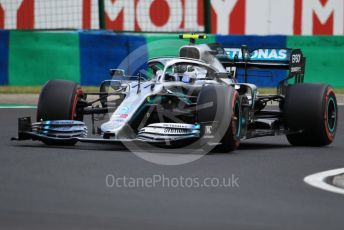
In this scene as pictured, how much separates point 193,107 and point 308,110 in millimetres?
1564

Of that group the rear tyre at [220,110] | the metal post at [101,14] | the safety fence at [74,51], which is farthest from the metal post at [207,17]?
the rear tyre at [220,110]

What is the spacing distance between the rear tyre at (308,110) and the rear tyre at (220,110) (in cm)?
137

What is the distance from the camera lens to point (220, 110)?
11.8 m

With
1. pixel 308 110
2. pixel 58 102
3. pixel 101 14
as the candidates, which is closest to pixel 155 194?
pixel 58 102

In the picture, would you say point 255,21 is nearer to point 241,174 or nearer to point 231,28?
point 231,28

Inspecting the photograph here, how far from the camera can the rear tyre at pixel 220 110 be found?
466 inches

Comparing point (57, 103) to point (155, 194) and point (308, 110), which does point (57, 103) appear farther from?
point (155, 194)

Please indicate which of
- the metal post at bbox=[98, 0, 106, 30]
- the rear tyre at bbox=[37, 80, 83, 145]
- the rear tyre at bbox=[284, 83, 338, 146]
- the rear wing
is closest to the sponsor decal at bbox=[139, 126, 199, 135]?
the rear tyre at bbox=[37, 80, 83, 145]

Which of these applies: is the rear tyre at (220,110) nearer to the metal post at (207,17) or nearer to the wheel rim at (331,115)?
the wheel rim at (331,115)

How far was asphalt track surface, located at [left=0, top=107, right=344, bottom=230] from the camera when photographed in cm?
773

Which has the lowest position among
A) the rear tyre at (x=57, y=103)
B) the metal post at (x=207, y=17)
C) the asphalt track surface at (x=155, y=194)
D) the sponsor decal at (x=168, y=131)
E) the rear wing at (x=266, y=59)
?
the asphalt track surface at (x=155, y=194)

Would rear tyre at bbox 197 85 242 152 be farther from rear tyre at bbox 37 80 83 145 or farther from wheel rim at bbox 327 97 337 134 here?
wheel rim at bbox 327 97 337 134

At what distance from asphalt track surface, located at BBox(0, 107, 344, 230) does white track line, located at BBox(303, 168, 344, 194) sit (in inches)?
4.9

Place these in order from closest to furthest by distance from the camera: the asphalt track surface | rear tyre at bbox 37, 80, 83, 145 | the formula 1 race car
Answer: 1. the asphalt track surface
2. the formula 1 race car
3. rear tyre at bbox 37, 80, 83, 145
